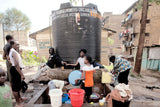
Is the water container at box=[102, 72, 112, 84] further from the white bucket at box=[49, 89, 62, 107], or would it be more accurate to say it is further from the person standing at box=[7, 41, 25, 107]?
the person standing at box=[7, 41, 25, 107]

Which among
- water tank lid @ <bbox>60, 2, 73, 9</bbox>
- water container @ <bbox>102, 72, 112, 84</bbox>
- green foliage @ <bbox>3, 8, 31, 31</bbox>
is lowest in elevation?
water container @ <bbox>102, 72, 112, 84</bbox>

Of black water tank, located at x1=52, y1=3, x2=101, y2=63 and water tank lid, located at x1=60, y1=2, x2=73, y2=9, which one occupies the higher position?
water tank lid, located at x1=60, y1=2, x2=73, y2=9

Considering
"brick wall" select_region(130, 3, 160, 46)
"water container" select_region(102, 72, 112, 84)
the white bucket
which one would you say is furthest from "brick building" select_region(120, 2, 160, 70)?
the white bucket

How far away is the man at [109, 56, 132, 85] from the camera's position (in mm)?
3029

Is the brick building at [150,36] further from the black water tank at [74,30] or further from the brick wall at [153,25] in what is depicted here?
the black water tank at [74,30]

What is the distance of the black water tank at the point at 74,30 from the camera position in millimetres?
4379

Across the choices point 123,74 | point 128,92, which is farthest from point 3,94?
point 123,74

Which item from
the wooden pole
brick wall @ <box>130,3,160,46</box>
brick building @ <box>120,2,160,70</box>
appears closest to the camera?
the wooden pole

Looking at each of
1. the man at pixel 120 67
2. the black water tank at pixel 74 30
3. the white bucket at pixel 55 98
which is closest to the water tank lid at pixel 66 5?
the black water tank at pixel 74 30

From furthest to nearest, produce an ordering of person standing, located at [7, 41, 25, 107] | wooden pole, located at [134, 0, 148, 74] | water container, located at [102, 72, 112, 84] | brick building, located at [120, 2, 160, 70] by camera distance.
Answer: brick building, located at [120, 2, 160, 70] < wooden pole, located at [134, 0, 148, 74] < water container, located at [102, 72, 112, 84] < person standing, located at [7, 41, 25, 107]

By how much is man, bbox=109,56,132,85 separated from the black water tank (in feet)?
5.48

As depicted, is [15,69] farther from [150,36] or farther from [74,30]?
[150,36]

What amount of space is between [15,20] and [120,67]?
24178 mm

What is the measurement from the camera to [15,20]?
20.6m
